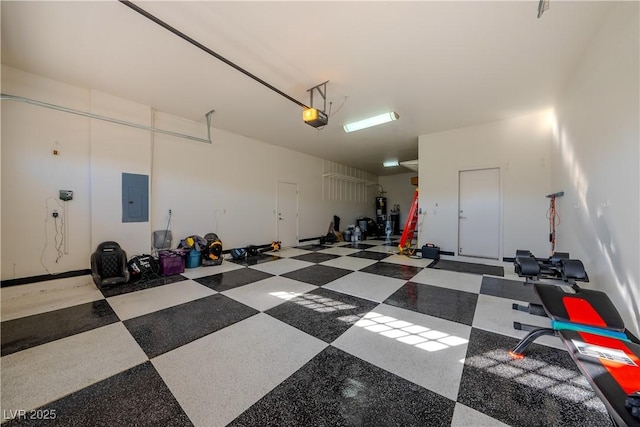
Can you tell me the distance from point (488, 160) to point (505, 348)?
4.75 metres

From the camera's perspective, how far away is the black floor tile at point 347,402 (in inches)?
50.3

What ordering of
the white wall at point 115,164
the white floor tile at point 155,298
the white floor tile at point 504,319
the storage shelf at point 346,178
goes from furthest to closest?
the storage shelf at point 346,178
the white wall at point 115,164
the white floor tile at point 155,298
the white floor tile at point 504,319

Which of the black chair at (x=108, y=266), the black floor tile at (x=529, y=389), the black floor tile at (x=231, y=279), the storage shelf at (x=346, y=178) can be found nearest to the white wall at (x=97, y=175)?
the black chair at (x=108, y=266)

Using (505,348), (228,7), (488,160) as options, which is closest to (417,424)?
(505,348)

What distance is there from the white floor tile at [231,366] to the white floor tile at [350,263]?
2.65m

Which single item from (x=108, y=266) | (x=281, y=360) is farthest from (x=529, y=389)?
(x=108, y=266)

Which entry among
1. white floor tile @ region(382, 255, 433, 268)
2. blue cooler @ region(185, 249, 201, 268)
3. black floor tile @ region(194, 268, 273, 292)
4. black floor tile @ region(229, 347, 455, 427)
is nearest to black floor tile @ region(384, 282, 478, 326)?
black floor tile @ region(229, 347, 455, 427)

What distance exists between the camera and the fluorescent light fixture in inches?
174

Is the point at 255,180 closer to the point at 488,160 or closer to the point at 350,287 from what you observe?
the point at 350,287

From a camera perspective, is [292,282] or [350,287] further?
[292,282]

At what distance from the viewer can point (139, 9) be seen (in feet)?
6.96

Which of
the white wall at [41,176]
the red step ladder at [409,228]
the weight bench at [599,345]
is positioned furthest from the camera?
the red step ladder at [409,228]

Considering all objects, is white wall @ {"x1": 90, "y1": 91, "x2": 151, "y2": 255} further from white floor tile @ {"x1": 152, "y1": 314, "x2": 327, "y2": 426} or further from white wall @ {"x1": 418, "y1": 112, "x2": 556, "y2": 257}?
white wall @ {"x1": 418, "y1": 112, "x2": 556, "y2": 257}

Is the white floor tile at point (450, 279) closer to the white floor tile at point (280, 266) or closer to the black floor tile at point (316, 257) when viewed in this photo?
the black floor tile at point (316, 257)
